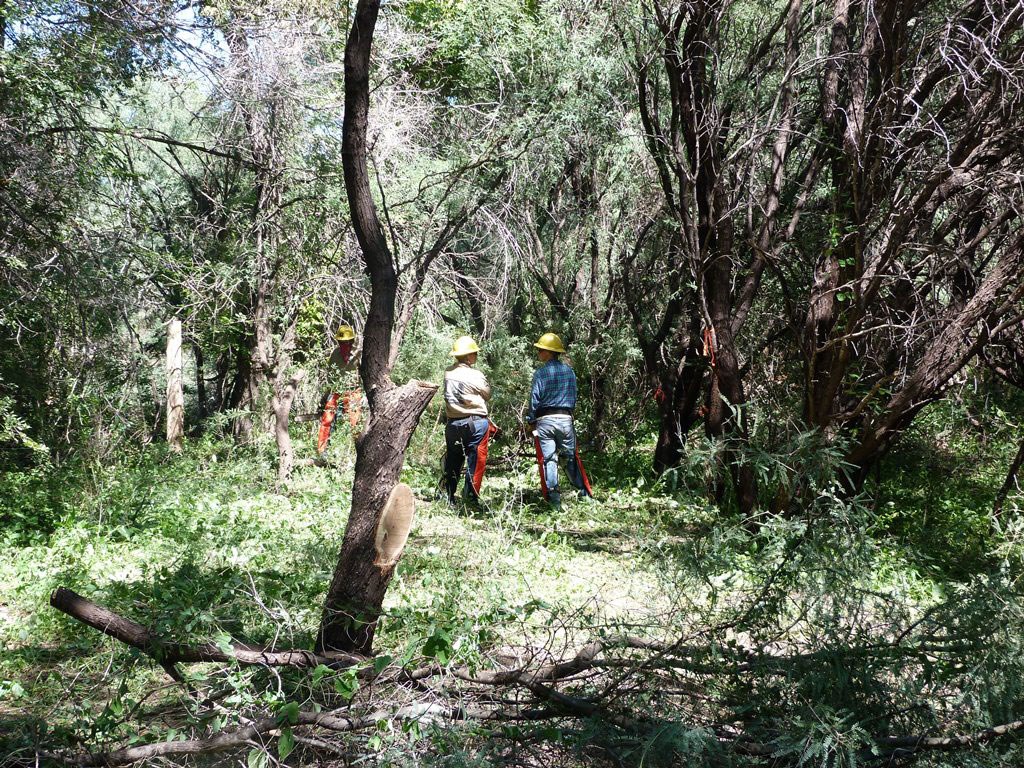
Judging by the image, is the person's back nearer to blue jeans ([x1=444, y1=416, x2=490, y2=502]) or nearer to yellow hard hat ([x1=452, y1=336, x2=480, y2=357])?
blue jeans ([x1=444, y1=416, x2=490, y2=502])

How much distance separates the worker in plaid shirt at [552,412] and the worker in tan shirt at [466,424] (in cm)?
57

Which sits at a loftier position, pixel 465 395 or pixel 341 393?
pixel 465 395

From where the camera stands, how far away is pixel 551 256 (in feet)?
40.9

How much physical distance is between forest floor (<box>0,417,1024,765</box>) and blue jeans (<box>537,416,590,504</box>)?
30cm

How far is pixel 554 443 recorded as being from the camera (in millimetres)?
9453

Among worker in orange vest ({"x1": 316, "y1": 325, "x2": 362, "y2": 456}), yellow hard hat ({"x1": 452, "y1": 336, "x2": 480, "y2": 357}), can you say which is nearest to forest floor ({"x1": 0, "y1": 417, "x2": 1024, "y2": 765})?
worker in orange vest ({"x1": 316, "y1": 325, "x2": 362, "y2": 456})

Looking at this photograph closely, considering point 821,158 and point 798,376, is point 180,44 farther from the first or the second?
point 798,376

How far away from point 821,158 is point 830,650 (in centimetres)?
552

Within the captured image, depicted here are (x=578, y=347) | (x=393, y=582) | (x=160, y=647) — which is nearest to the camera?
(x=160, y=647)

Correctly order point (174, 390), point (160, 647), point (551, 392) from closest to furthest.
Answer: point (160, 647) → point (551, 392) → point (174, 390)

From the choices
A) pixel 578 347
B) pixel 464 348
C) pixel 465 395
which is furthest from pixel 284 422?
pixel 578 347

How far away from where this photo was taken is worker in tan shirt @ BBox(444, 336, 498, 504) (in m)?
9.20

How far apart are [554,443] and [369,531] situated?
535 centimetres

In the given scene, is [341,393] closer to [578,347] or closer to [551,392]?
[551,392]
